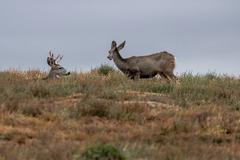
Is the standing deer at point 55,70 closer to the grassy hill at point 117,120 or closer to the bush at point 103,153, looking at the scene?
the grassy hill at point 117,120

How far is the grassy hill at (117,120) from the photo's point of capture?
41.5 ft

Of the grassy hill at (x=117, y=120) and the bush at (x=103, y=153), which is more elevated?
the grassy hill at (x=117, y=120)

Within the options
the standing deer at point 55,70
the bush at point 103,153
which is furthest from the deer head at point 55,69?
the bush at point 103,153

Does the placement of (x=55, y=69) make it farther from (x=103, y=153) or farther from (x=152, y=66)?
(x=103, y=153)

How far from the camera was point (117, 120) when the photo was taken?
16641 millimetres

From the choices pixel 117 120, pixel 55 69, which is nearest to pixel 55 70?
pixel 55 69

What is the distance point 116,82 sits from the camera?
23.0 metres

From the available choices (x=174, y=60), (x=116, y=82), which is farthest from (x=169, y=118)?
(x=174, y=60)

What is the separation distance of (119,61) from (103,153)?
1537 centimetres

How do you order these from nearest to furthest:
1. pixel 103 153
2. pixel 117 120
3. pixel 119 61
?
pixel 103 153 → pixel 117 120 → pixel 119 61

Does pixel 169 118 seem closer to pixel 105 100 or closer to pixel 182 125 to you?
pixel 182 125

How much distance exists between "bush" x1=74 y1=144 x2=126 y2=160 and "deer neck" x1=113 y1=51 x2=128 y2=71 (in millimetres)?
14758

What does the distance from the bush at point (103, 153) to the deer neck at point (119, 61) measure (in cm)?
1476

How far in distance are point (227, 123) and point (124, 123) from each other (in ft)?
7.09
